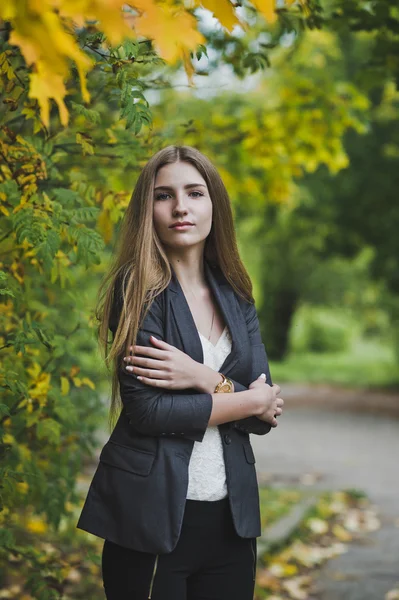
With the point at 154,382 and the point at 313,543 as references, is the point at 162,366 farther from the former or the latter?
the point at 313,543

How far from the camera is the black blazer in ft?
7.26

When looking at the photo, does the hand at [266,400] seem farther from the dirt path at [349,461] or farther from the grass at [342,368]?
the grass at [342,368]

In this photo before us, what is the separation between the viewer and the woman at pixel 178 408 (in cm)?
223

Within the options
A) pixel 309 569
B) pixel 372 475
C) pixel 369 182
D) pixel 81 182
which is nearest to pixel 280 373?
pixel 369 182

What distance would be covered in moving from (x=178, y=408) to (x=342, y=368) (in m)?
22.4

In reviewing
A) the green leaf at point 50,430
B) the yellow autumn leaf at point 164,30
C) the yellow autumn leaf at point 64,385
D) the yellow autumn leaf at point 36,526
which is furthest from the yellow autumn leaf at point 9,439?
the yellow autumn leaf at point 164,30

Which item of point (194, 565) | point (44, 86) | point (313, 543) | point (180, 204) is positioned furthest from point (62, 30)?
point (313, 543)

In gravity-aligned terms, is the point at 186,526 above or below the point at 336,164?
below

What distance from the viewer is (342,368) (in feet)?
79.0

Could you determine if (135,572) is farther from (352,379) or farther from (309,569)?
(352,379)

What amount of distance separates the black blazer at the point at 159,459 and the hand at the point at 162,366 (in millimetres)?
32

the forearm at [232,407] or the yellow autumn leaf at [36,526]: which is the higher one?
the yellow autumn leaf at [36,526]

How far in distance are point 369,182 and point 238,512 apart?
11.6m

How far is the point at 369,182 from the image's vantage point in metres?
13.3
